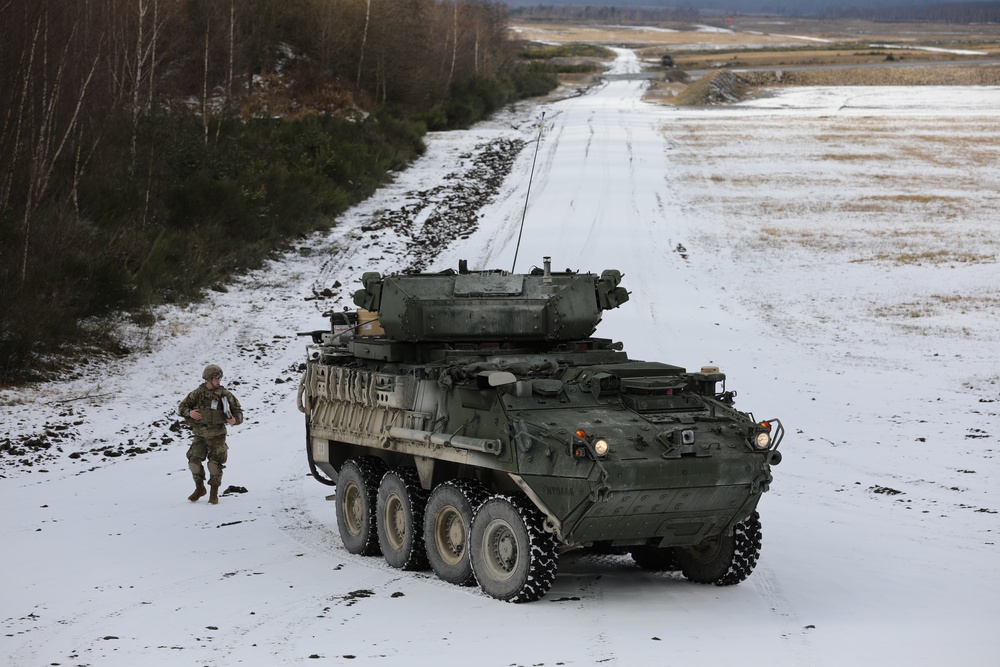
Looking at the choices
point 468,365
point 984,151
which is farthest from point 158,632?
point 984,151

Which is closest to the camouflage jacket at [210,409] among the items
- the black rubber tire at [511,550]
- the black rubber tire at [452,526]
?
the black rubber tire at [452,526]

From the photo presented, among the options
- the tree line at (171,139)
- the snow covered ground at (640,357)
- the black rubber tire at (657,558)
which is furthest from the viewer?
the tree line at (171,139)

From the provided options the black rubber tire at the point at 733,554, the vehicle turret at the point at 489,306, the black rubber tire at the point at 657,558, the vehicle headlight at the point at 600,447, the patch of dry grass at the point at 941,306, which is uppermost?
the vehicle turret at the point at 489,306

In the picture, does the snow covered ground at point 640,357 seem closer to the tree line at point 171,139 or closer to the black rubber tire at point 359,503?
the black rubber tire at point 359,503

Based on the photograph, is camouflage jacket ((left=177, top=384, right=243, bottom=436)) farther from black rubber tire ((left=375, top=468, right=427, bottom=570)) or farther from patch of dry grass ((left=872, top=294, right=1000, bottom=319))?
patch of dry grass ((left=872, top=294, right=1000, bottom=319))

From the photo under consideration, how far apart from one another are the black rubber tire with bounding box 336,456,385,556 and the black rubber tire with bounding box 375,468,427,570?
0.11 meters

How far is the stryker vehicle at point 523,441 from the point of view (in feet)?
34.3

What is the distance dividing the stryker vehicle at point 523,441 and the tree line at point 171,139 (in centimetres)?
956

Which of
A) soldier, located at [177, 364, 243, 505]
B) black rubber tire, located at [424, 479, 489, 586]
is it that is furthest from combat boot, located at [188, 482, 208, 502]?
black rubber tire, located at [424, 479, 489, 586]

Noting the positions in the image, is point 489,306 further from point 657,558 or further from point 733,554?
point 733,554

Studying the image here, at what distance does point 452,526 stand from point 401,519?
3.25 ft

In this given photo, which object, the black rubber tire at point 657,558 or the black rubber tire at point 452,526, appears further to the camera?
the black rubber tire at point 657,558

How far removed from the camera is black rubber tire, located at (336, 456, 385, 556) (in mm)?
12977

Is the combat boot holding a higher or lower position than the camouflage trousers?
lower
